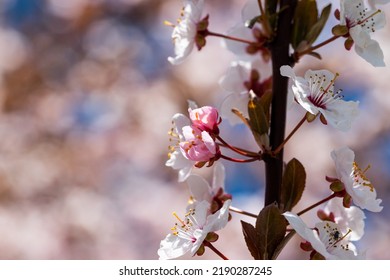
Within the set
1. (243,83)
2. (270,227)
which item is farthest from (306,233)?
(243,83)

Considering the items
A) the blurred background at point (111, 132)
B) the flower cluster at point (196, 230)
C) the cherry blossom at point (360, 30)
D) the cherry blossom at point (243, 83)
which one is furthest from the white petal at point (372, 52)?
the blurred background at point (111, 132)

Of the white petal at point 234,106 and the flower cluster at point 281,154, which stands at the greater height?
the white petal at point 234,106

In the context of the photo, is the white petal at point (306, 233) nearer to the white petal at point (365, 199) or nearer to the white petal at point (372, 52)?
the white petal at point (365, 199)

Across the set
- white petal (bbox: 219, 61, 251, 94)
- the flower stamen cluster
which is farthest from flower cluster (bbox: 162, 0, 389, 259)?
white petal (bbox: 219, 61, 251, 94)

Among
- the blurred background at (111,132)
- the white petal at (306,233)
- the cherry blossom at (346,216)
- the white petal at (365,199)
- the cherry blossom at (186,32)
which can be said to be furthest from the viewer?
the blurred background at (111,132)

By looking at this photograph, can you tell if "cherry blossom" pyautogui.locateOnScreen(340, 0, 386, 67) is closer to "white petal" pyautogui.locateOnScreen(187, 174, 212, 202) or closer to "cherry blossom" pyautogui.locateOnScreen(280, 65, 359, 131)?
"cherry blossom" pyautogui.locateOnScreen(280, 65, 359, 131)

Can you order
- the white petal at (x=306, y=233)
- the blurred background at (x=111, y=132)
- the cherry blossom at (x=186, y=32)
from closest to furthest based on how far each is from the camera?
the white petal at (x=306, y=233) → the cherry blossom at (x=186, y=32) → the blurred background at (x=111, y=132)
